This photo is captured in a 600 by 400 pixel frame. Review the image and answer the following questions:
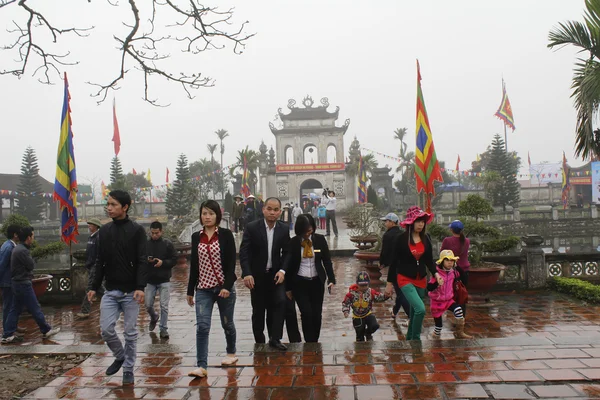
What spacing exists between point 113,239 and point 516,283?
7.14 m

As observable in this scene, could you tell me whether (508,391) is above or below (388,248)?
below

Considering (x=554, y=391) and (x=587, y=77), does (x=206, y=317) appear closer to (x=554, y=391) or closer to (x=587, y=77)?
(x=554, y=391)

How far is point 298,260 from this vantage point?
5.04 metres

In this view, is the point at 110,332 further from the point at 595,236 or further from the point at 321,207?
the point at 595,236

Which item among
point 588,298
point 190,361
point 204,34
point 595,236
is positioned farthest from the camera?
point 595,236

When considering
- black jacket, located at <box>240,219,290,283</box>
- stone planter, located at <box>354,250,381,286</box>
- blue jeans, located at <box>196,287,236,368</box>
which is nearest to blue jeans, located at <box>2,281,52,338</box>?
blue jeans, located at <box>196,287,236,368</box>

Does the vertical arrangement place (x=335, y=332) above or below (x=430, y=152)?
below

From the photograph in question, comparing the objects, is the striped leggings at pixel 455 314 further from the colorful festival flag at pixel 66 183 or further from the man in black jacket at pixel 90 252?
the colorful festival flag at pixel 66 183

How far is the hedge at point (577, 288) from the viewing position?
759cm

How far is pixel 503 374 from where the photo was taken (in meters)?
4.11

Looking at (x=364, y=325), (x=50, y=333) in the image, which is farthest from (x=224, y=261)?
(x=50, y=333)

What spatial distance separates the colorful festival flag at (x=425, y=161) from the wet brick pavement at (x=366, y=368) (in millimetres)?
3352

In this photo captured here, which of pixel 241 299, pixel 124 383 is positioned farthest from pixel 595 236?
pixel 124 383

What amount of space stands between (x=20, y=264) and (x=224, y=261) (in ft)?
11.0
